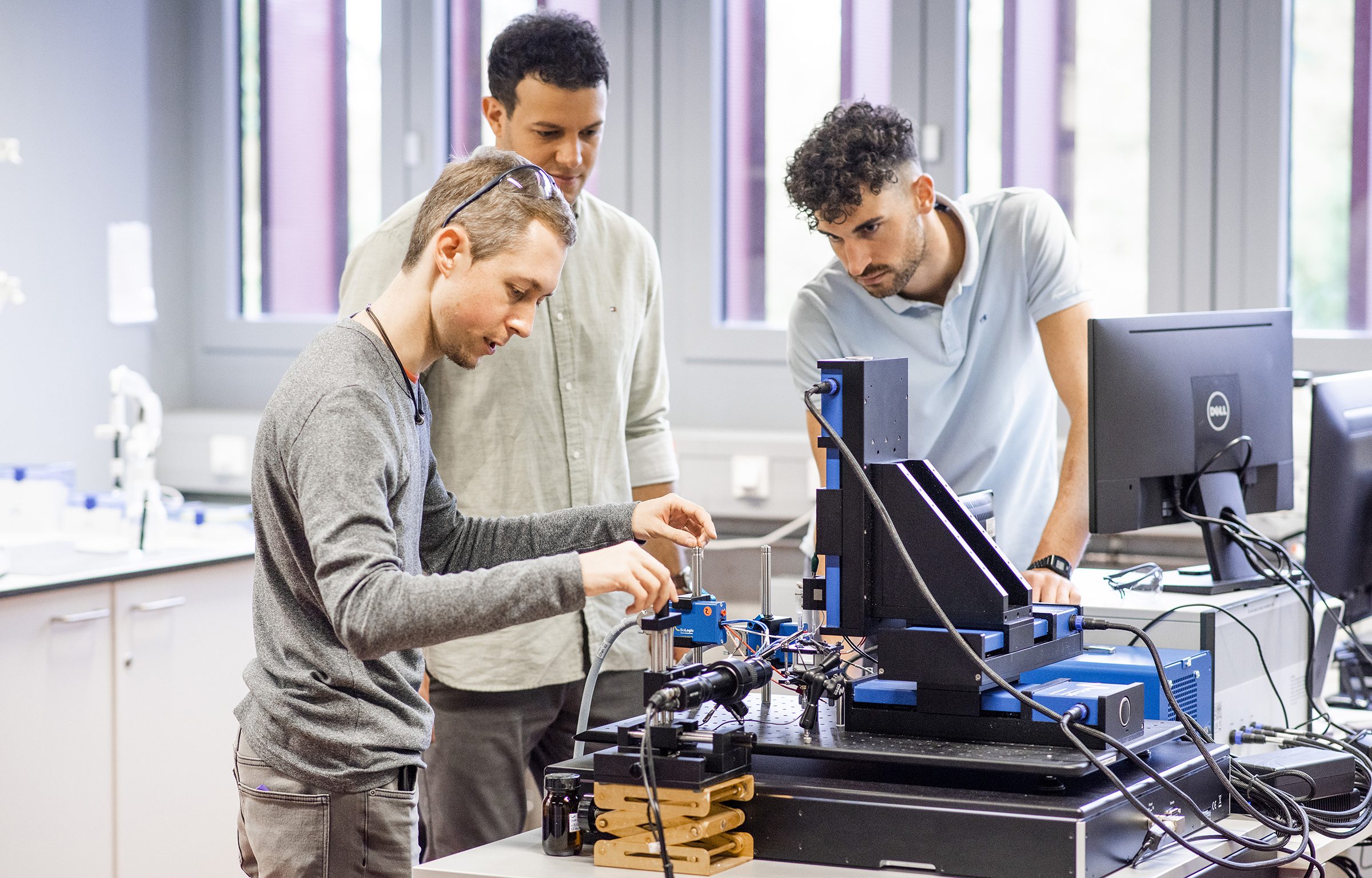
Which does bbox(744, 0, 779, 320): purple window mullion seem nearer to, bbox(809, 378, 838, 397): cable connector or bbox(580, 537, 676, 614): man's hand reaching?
bbox(809, 378, 838, 397): cable connector

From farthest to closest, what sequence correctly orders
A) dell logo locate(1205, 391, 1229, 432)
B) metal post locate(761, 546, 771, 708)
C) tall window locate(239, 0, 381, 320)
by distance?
1. tall window locate(239, 0, 381, 320)
2. dell logo locate(1205, 391, 1229, 432)
3. metal post locate(761, 546, 771, 708)

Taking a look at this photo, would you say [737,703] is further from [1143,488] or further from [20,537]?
[20,537]

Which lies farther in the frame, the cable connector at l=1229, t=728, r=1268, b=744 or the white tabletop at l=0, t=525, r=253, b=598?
the white tabletop at l=0, t=525, r=253, b=598

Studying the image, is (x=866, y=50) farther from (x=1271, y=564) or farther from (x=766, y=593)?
(x=766, y=593)

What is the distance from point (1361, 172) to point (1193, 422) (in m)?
1.47

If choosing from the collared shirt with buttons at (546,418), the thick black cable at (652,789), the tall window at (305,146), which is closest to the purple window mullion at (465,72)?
the tall window at (305,146)

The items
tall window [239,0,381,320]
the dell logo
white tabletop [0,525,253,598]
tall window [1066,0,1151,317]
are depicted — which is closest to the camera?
the dell logo

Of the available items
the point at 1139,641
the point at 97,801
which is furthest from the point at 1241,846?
the point at 97,801

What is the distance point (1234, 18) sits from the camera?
3146mm

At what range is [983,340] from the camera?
2268 millimetres

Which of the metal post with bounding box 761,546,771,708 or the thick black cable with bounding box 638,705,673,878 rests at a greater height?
the metal post with bounding box 761,546,771,708

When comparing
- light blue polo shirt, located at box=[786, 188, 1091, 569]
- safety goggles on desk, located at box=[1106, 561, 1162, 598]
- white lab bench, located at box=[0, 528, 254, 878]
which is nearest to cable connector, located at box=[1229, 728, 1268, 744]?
safety goggles on desk, located at box=[1106, 561, 1162, 598]

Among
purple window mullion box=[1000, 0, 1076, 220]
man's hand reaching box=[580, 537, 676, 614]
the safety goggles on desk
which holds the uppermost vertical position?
purple window mullion box=[1000, 0, 1076, 220]

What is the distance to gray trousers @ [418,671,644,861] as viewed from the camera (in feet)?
6.56
